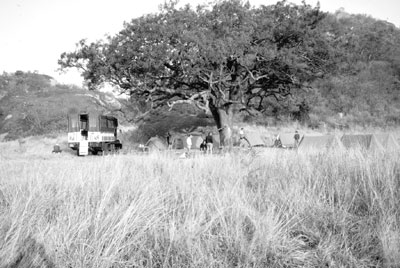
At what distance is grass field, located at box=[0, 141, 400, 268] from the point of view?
8.10 feet

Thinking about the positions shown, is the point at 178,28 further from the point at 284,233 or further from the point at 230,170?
the point at 284,233

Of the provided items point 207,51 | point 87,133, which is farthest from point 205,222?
point 87,133

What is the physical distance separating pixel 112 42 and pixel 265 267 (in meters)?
15.5

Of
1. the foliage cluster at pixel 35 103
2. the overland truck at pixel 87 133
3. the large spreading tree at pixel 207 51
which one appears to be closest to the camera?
the large spreading tree at pixel 207 51

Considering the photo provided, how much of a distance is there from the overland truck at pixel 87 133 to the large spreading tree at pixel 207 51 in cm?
249

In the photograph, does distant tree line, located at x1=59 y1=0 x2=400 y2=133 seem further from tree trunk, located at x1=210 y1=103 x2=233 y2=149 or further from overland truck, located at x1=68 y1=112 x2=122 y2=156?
overland truck, located at x1=68 y1=112 x2=122 y2=156

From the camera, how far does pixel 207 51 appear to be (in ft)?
46.8

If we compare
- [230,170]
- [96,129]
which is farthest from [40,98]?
[230,170]

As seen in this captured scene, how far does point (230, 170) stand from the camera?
4875mm

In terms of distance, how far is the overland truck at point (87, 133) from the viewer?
18.4 m

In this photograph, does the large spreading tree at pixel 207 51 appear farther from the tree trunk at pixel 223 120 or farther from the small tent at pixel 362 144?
the small tent at pixel 362 144

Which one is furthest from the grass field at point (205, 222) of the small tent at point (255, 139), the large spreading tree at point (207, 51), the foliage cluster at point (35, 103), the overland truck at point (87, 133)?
the foliage cluster at point (35, 103)

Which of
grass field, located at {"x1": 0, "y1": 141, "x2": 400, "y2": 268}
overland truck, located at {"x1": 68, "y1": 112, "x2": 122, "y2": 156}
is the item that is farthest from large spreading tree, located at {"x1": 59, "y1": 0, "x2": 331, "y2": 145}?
grass field, located at {"x1": 0, "y1": 141, "x2": 400, "y2": 268}

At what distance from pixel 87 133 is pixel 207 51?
29.3 feet
